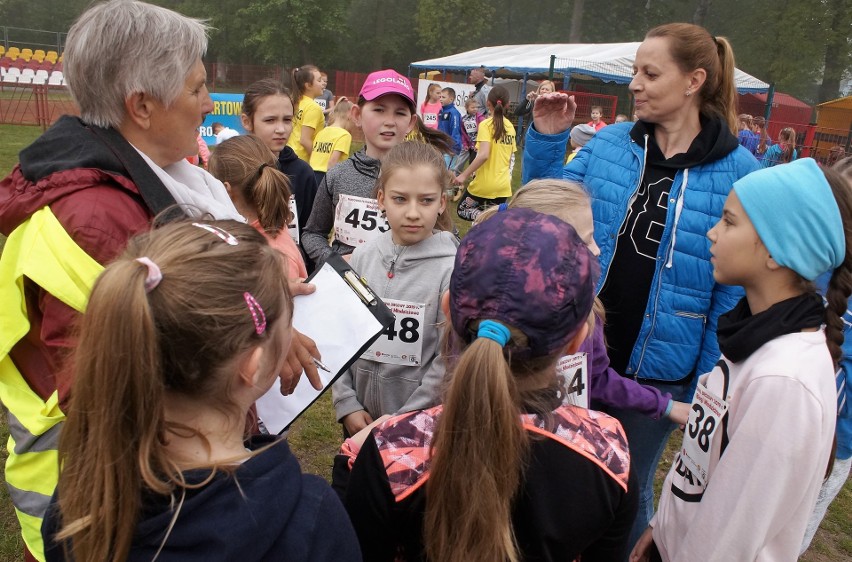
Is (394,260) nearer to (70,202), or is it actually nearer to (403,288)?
(403,288)

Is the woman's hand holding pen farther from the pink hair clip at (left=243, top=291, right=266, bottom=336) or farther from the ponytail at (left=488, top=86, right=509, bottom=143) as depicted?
the ponytail at (left=488, top=86, right=509, bottom=143)

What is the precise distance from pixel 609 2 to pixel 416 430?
5192 cm

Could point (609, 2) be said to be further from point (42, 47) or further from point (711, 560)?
point (711, 560)

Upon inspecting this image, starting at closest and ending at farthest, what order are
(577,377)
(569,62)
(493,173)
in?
(577,377) < (493,173) < (569,62)

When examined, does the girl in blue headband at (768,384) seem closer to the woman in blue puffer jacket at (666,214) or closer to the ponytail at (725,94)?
the woman in blue puffer jacket at (666,214)

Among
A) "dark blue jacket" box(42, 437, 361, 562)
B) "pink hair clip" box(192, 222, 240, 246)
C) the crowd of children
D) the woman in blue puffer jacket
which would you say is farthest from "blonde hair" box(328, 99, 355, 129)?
"dark blue jacket" box(42, 437, 361, 562)

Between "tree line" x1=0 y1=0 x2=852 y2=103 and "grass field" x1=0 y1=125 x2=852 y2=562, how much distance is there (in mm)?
36841

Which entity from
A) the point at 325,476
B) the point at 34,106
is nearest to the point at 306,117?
the point at 325,476

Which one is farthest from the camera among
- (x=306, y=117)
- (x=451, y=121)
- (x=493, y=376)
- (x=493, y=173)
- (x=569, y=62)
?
(x=569, y=62)

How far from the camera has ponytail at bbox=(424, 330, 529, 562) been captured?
3.70ft

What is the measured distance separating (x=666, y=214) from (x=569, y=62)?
22.4m

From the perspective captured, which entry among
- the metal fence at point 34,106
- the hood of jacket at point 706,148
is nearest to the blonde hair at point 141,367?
the hood of jacket at point 706,148

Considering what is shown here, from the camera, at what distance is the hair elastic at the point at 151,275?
1.04 metres

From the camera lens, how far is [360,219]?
10.0ft
